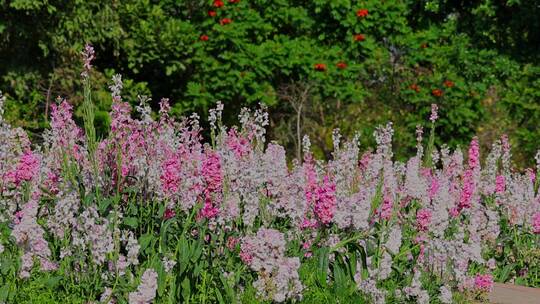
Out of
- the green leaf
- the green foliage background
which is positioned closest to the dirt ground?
the green leaf

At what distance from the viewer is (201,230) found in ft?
16.1

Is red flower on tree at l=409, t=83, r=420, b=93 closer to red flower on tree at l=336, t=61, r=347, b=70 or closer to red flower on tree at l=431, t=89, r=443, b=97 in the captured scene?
red flower on tree at l=431, t=89, r=443, b=97

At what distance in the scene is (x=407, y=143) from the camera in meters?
14.4

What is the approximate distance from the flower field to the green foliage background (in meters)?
8.17

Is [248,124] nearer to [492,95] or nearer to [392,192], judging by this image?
[392,192]

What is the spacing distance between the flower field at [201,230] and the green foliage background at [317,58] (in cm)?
817

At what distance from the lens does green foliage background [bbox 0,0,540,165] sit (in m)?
14.3

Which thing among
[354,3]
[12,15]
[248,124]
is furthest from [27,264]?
[354,3]

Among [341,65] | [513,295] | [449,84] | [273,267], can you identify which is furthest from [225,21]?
[273,267]

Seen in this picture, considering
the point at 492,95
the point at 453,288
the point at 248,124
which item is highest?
the point at 492,95

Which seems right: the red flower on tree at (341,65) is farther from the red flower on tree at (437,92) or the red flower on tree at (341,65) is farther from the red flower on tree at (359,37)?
the red flower on tree at (437,92)

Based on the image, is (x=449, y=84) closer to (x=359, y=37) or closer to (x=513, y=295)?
(x=359, y=37)

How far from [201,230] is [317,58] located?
10239mm

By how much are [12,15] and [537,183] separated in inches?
346
